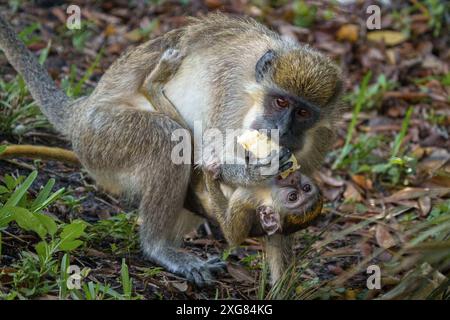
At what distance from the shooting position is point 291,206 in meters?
5.68

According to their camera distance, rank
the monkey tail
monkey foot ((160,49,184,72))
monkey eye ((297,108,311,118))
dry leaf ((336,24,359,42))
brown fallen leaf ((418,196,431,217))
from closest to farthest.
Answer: monkey eye ((297,108,311,118)) < monkey foot ((160,49,184,72)) < the monkey tail < brown fallen leaf ((418,196,431,217)) < dry leaf ((336,24,359,42))

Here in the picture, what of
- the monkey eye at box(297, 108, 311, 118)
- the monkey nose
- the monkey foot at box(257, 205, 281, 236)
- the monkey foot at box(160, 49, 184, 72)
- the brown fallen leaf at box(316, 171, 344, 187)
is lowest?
the brown fallen leaf at box(316, 171, 344, 187)

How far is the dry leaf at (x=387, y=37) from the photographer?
10.7 metres

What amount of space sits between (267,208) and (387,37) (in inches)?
228

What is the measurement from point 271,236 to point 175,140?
1.04 m

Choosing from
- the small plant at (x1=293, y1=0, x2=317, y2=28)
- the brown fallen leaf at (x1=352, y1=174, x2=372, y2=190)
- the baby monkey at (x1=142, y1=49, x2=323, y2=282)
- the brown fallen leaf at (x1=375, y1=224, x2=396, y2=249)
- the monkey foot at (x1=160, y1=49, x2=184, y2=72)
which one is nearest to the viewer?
the baby monkey at (x1=142, y1=49, x2=323, y2=282)

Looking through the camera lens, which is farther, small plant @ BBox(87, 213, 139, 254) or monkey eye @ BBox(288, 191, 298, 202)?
small plant @ BBox(87, 213, 139, 254)

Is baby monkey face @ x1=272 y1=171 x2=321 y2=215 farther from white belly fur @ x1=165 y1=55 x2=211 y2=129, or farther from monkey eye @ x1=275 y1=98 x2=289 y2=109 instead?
white belly fur @ x1=165 y1=55 x2=211 y2=129

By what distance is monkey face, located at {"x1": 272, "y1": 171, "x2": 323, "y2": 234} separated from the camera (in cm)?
566

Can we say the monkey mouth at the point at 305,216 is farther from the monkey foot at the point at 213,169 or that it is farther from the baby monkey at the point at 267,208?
the monkey foot at the point at 213,169

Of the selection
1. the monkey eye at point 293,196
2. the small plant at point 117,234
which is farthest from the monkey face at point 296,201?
the small plant at point 117,234

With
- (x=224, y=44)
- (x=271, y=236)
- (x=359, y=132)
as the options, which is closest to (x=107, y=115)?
(x=224, y=44)

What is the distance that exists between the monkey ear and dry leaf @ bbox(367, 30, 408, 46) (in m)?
5.05

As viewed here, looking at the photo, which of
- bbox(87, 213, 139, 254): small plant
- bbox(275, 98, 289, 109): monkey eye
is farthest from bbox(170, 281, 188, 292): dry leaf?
bbox(275, 98, 289, 109): monkey eye
